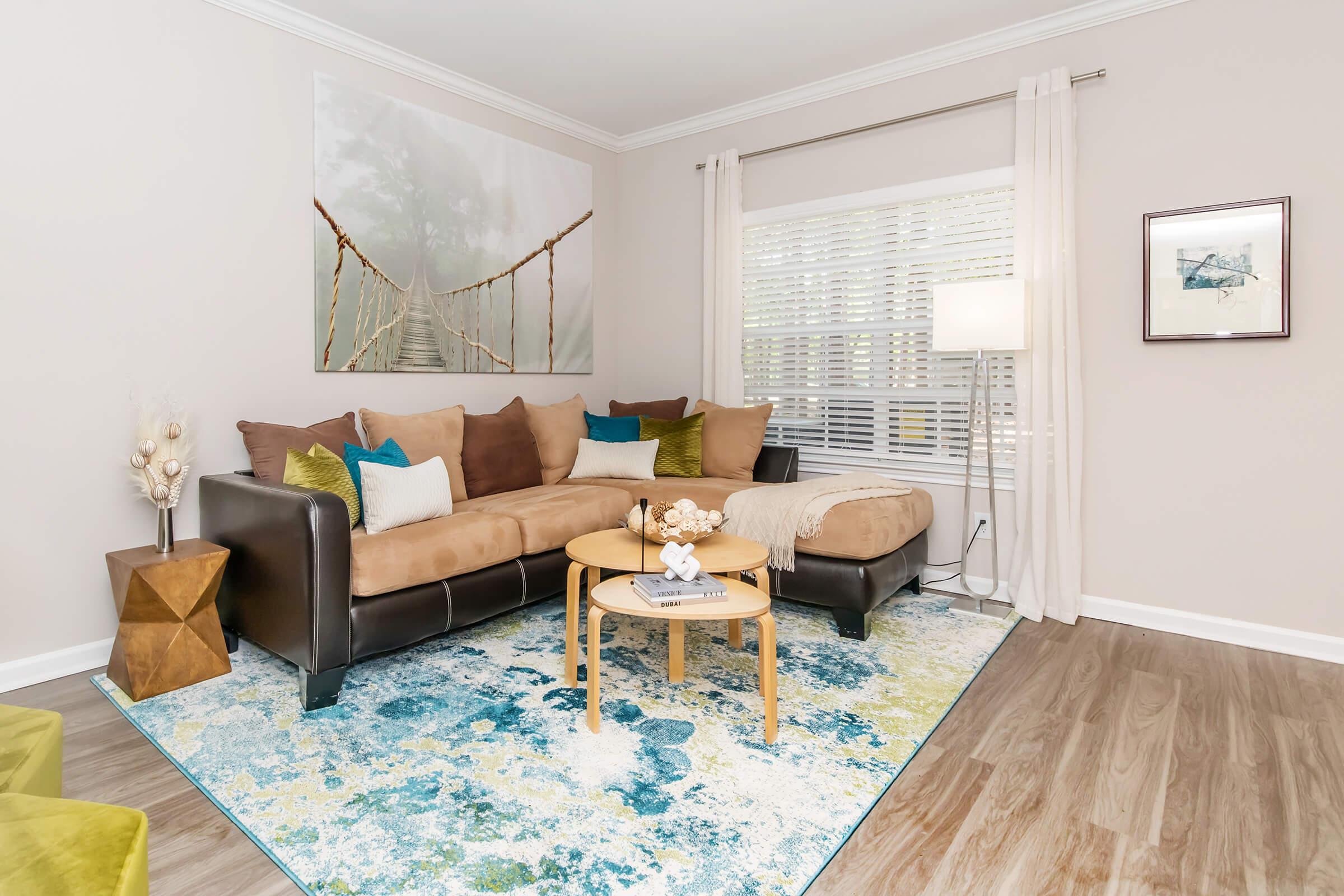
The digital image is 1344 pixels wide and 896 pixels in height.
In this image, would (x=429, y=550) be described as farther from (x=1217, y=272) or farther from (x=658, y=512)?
(x=1217, y=272)

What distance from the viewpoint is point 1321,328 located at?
291 cm

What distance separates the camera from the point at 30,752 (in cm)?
125

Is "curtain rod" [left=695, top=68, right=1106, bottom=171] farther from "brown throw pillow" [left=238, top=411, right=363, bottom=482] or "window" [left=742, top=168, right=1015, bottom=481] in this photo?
"brown throw pillow" [left=238, top=411, right=363, bottom=482]

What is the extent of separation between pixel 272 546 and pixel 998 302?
3083 mm

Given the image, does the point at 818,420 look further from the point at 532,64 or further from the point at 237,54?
the point at 237,54

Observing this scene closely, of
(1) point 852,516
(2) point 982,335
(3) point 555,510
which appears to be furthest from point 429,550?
(2) point 982,335

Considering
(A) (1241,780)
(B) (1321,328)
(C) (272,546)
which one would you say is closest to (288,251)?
(C) (272,546)

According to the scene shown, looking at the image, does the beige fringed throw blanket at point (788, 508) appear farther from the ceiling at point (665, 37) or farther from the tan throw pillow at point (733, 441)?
the ceiling at point (665, 37)

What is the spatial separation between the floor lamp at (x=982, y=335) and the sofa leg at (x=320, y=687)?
8.81 ft

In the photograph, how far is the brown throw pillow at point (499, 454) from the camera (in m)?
3.72

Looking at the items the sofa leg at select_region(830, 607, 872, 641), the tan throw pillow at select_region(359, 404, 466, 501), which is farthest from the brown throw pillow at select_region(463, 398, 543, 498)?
the sofa leg at select_region(830, 607, 872, 641)

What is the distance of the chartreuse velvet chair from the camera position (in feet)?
2.93

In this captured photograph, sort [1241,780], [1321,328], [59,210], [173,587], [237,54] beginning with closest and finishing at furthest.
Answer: [1241,780] → [173,587] → [59,210] → [1321,328] → [237,54]

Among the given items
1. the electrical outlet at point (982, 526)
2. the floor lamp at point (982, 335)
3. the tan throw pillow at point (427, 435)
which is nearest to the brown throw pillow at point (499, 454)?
the tan throw pillow at point (427, 435)
